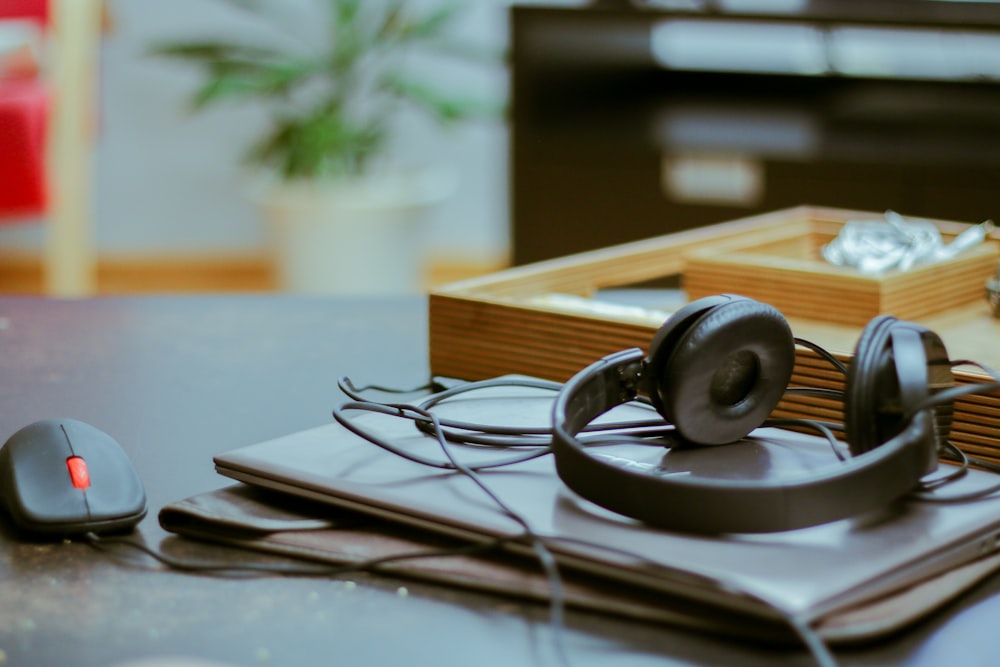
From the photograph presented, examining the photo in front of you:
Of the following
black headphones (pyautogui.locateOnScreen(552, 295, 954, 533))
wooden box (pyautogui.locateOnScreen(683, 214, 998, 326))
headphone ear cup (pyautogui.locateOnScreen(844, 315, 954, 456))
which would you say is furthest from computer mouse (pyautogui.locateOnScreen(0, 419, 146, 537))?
wooden box (pyautogui.locateOnScreen(683, 214, 998, 326))

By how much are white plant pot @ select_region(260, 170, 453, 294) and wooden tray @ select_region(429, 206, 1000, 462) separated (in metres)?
2.08

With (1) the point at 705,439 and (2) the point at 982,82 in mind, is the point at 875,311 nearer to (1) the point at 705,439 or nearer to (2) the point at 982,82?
(1) the point at 705,439

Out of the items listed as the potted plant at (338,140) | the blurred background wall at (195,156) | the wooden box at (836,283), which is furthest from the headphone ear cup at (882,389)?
the blurred background wall at (195,156)

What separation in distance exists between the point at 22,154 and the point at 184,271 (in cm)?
114

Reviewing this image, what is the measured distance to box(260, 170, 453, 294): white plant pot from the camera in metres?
3.04

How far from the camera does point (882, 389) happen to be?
0.56 metres

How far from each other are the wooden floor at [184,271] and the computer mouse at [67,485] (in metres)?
2.90

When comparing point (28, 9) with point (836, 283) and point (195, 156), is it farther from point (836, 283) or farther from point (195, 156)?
point (836, 283)

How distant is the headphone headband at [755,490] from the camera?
514mm

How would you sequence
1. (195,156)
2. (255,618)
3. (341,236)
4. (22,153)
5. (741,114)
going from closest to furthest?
(255,618) < (22,153) < (741,114) < (341,236) < (195,156)

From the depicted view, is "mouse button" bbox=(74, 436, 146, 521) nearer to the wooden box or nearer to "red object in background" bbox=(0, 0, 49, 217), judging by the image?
the wooden box

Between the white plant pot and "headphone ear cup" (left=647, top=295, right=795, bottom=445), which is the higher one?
"headphone ear cup" (left=647, top=295, right=795, bottom=445)

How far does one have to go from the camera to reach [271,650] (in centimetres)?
49

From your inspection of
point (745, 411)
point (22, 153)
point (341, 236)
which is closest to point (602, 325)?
point (745, 411)
